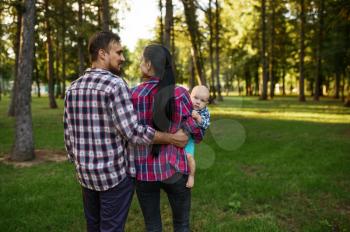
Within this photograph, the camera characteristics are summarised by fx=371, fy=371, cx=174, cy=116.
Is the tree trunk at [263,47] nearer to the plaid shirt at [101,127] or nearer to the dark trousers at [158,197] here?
the dark trousers at [158,197]

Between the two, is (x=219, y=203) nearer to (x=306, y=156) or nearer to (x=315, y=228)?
(x=315, y=228)

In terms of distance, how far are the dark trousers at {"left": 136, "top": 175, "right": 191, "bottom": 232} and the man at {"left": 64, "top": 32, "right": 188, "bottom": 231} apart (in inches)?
8.7

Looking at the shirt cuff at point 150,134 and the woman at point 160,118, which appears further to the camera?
the woman at point 160,118

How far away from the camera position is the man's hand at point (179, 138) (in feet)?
10.5

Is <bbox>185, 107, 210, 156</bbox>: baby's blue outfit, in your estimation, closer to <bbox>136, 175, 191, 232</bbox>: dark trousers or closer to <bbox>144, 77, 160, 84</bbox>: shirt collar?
<bbox>136, 175, 191, 232</bbox>: dark trousers

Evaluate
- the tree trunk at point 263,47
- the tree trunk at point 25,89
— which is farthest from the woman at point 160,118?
the tree trunk at point 263,47

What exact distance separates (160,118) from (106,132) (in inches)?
18.5

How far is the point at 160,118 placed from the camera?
3170 millimetres

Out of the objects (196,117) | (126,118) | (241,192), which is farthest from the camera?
(241,192)

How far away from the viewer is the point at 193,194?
23.4ft

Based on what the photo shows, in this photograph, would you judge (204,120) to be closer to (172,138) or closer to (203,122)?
(203,122)

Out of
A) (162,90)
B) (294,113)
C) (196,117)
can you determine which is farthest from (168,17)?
(162,90)

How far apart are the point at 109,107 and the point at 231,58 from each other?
62.2m

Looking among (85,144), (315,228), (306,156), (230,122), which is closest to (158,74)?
(85,144)
